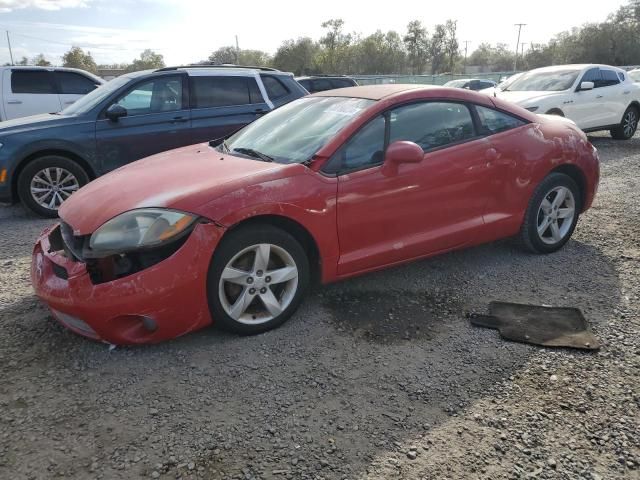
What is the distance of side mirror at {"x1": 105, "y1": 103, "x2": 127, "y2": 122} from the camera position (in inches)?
252

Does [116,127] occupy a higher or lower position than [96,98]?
lower

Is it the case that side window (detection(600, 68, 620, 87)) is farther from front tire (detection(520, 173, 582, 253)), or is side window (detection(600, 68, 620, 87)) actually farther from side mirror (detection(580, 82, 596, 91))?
front tire (detection(520, 173, 582, 253))

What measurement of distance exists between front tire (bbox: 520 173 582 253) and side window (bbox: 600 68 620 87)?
838 centimetres

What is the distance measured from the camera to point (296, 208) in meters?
3.32

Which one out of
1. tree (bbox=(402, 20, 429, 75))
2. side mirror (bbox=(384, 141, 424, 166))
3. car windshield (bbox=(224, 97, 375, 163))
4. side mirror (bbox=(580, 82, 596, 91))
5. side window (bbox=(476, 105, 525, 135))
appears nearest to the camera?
side mirror (bbox=(384, 141, 424, 166))

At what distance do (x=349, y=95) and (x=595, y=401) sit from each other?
9.03 feet

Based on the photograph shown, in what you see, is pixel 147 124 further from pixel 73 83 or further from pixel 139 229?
pixel 73 83

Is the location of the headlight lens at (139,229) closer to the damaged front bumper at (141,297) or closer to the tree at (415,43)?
the damaged front bumper at (141,297)

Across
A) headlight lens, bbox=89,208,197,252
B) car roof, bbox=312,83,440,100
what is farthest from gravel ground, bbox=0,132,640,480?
car roof, bbox=312,83,440,100

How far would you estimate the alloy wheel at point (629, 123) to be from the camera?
474 inches

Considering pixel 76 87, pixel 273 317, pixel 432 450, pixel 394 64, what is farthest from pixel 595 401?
pixel 394 64

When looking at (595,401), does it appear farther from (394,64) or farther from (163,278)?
(394,64)

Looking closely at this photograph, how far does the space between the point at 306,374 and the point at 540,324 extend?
1657 millimetres

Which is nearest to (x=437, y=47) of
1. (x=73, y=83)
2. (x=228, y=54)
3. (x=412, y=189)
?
(x=228, y=54)
